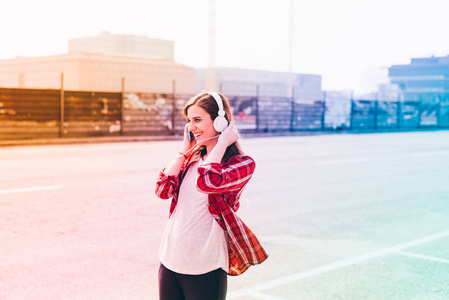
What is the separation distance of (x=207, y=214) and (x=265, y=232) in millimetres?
4812

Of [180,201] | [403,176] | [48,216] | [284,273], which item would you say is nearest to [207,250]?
[180,201]

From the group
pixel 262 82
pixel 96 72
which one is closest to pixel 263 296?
pixel 96 72

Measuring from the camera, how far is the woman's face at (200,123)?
300 cm

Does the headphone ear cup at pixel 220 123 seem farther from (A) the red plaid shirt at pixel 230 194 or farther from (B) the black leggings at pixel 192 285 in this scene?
(B) the black leggings at pixel 192 285

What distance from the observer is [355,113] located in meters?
40.1

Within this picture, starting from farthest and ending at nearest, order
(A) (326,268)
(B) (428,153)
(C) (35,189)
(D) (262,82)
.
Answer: (D) (262,82) → (B) (428,153) → (C) (35,189) → (A) (326,268)

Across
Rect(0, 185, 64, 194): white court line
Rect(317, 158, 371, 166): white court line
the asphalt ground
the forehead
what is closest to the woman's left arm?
the forehead

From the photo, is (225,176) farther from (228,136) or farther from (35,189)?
(35,189)

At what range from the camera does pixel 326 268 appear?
601 cm

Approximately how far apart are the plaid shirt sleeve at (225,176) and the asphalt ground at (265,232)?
0.24 m

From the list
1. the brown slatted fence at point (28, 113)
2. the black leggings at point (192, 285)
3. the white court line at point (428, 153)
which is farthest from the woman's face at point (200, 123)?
the brown slatted fence at point (28, 113)

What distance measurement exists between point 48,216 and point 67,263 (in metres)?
2.41

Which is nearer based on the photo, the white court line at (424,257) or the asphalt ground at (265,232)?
the asphalt ground at (265,232)

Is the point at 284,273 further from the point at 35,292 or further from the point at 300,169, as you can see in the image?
the point at 300,169
